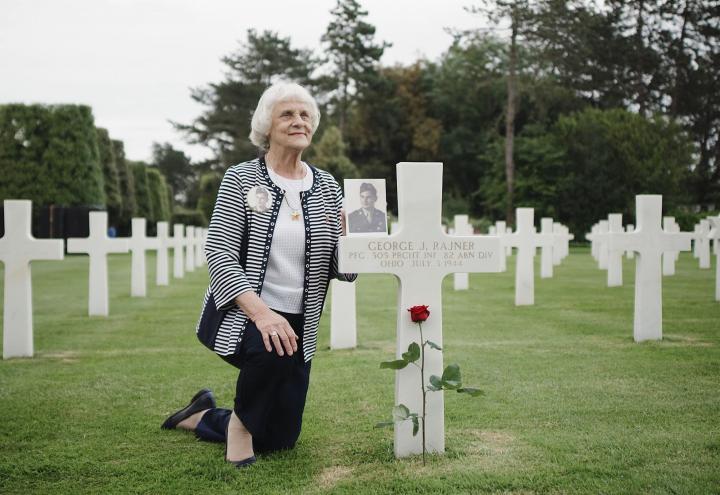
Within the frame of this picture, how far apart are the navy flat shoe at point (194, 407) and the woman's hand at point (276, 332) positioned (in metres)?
0.97

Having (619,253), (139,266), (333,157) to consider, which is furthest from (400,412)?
(333,157)

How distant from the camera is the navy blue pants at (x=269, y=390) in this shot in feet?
11.8

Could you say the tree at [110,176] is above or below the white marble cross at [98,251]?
above

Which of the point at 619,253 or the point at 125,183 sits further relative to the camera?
the point at 125,183

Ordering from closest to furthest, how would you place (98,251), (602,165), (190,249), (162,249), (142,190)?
(98,251)
(162,249)
(190,249)
(602,165)
(142,190)

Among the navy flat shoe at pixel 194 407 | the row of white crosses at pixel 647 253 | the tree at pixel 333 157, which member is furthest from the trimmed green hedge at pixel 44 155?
the navy flat shoe at pixel 194 407

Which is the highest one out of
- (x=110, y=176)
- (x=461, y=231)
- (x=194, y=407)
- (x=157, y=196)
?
(x=110, y=176)

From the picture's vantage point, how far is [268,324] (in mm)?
3447

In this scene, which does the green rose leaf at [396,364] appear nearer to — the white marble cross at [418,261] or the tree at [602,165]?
the white marble cross at [418,261]

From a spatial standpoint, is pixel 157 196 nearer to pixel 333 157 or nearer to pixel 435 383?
pixel 333 157

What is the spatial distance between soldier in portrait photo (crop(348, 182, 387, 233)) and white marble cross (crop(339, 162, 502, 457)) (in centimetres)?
8

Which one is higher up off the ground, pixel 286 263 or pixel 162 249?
pixel 286 263

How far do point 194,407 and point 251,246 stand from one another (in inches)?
46.9

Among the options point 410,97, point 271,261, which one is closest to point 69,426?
point 271,261
